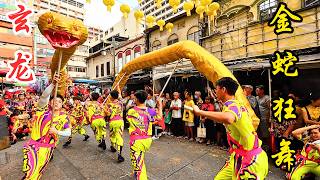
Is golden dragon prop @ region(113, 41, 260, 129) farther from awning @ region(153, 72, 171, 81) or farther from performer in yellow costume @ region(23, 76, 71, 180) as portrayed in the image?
awning @ region(153, 72, 171, 81)

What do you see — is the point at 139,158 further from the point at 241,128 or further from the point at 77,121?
the point at 77,121

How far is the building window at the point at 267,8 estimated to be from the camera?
9625 millimetres

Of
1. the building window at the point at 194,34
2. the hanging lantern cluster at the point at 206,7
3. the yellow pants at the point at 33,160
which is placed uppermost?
the building window at the point at 194,34

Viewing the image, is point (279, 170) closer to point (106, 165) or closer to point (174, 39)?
point (106, 165)

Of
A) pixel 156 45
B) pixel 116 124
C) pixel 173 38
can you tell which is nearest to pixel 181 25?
pixel 173 38

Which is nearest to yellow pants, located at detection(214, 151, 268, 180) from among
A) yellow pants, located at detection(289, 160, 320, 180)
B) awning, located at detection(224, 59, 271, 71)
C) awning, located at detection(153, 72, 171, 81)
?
yellow pants, located at detection(289, 160, 320, 180)

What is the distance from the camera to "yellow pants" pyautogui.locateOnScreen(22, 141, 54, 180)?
10.4 feet

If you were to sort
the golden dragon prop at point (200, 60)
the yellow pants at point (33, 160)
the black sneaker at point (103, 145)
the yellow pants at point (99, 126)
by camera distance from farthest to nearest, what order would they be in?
the black sneaker at point (103, 145), the yellow pants at point (99, 126), the golden dragon prop at point (200, 60), the yellow pants at point (33, 160)

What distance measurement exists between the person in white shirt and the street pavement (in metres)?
1.12

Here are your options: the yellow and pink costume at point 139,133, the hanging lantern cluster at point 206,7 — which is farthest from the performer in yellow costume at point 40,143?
the hanging lantern cluster at point 206,7

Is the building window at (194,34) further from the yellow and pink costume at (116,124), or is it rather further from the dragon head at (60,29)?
the dragon head at (60,29)

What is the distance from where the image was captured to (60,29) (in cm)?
303

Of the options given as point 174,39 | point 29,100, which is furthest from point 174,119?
point 174,39

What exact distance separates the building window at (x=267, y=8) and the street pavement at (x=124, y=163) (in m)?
6.87
